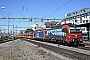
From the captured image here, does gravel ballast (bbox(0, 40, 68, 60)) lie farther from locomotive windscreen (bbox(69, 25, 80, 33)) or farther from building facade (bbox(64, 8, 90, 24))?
building facade (bbox(64, 8, 90, 24))

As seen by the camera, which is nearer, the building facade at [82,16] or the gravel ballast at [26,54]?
the gravel ballast at [26,54]

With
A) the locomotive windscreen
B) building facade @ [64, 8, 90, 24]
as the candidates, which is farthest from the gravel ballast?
building facade @ [64, 8, 90, 24]

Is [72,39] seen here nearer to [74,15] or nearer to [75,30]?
[75,30]

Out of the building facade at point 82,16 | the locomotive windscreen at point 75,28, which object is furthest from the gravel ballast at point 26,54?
the building facade at point 82,16

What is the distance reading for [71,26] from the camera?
29.1m

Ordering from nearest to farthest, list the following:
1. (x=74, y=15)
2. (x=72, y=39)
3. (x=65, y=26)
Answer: (x=72, y=39) < (x=65, y=26) < (x=74, y=15)

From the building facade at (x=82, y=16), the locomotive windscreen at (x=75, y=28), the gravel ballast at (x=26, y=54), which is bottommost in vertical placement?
the gravel ballast at (x=26, y=54)

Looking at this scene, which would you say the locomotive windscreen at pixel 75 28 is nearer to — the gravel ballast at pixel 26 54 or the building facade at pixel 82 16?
the gravel ballast at pixel 26 54

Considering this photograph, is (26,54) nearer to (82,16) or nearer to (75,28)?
(75,28)

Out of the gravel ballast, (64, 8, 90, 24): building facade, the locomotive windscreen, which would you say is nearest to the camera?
the gravel ballast

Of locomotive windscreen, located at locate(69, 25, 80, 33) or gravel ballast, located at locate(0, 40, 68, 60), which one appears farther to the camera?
locomotive windscreen, located at locate(69, 25, 80, 33)

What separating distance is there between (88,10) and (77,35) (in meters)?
77.7

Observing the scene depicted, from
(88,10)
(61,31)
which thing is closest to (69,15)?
(88,10)

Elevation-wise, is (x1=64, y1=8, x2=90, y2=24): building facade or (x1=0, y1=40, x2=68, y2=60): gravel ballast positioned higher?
(x1=64, y1=8, x2=90, y2=24): building facade
